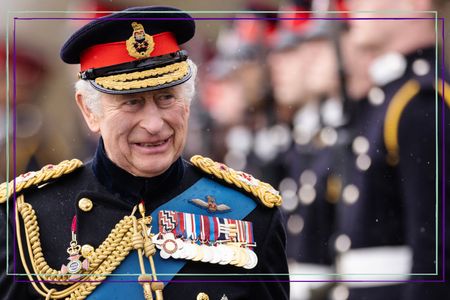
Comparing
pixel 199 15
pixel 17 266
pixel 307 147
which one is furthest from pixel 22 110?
pixel 307 147

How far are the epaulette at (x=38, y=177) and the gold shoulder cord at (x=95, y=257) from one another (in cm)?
5

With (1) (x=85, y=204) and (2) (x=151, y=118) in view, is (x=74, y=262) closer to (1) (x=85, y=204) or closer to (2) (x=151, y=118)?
(1) (x=85, y=204)

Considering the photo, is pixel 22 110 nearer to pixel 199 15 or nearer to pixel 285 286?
pixel 199 15

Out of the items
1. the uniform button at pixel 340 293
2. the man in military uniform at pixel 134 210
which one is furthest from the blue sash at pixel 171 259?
the uniform button at pixel 340 293

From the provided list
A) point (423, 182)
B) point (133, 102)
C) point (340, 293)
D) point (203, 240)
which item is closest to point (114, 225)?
point (203, 240)

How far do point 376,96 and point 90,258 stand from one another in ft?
5.64

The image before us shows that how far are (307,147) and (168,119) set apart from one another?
9.70 feet

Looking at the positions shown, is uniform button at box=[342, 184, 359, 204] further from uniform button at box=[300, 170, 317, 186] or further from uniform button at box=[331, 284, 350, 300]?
uniform button at box=[300, 170, 317, 186]

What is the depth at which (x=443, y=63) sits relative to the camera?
402cm

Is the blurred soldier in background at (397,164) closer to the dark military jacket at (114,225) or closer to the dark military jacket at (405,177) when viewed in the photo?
the dark military jacket at (405,177)

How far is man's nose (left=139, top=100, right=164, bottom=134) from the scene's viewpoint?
2826 millimetres

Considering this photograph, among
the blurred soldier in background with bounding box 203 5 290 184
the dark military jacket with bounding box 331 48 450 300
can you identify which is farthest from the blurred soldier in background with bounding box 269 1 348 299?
the dark military jacket with bounding box 331 48 450 300

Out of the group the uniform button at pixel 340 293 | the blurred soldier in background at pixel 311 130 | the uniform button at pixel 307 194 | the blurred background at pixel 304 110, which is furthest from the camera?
the uniform button at pixel 307 194

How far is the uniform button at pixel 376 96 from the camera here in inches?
172
